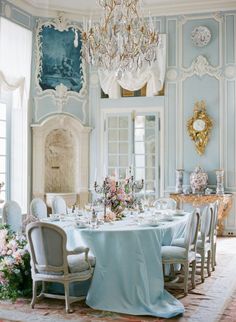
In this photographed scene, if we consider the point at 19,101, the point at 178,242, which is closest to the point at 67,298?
the point at 178,242

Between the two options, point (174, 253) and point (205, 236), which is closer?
point (174, 253)

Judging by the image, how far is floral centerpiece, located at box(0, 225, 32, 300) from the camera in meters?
5.13

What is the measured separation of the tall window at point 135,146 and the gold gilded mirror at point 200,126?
0.71 m

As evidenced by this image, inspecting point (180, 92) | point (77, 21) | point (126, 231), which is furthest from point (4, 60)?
point (126, 231)

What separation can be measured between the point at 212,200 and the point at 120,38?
3915mm

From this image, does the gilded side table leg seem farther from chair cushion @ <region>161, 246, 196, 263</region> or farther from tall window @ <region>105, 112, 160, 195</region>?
chair cushion @ <region>161, 246, 196, 263</region>

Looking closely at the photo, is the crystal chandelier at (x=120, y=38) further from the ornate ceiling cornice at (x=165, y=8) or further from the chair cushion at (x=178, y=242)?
the ornate ceiling cornice at (x=165, y=8)

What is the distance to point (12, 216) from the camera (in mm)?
6445

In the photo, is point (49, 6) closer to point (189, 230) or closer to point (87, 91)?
point (87, 91)

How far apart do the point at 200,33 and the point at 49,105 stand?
125 inches

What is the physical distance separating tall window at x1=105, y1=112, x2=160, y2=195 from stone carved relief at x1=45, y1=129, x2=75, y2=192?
0.74 metres

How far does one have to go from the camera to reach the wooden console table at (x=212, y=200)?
8.89 metres

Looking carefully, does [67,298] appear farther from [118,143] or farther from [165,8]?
[165,8]

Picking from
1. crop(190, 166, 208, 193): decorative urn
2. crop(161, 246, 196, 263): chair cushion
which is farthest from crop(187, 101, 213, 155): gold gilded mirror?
crop(161, 246, 196, 263): chair cushion
